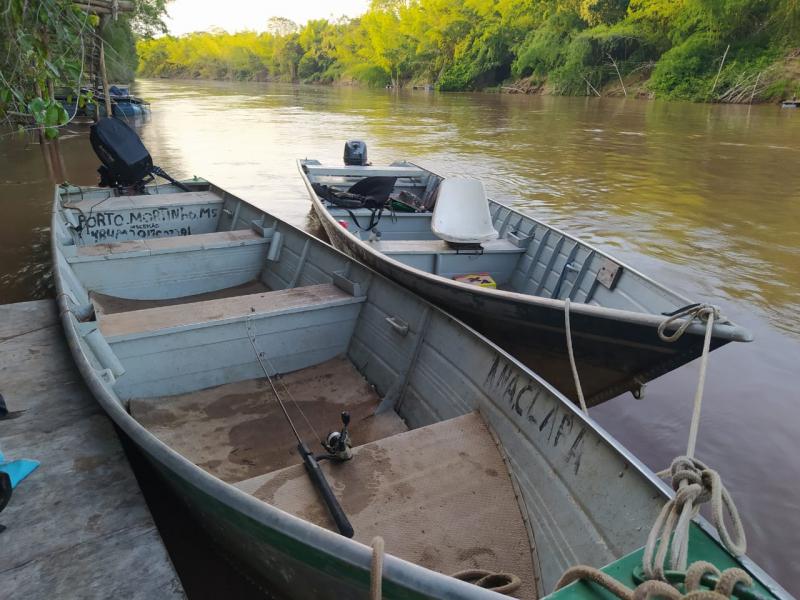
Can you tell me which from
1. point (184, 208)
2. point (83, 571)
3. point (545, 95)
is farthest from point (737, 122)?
point (83, 571)

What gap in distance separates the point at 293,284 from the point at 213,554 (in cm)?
293

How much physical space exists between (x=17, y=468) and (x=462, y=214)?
4.51 meters

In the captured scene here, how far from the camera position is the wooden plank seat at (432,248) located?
572 centimetres

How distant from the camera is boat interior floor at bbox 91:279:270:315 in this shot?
5.46m

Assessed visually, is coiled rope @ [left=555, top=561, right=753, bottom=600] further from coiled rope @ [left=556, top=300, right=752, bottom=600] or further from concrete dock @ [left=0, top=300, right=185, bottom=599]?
concrete dock @ [left=0, top=300, right=185, bottom=599]

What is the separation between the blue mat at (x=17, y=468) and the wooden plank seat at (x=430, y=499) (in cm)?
126

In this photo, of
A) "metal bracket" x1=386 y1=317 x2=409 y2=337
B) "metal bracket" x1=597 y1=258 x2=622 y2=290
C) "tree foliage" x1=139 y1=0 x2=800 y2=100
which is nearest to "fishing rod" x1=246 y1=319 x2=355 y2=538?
"metal bracket" x1=386 y1=317 x2=409 y2=337

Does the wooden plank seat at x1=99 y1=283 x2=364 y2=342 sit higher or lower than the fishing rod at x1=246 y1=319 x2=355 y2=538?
higher

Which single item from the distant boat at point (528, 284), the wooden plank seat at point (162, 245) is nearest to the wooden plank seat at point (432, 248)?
the distant boat at point (528, 284)

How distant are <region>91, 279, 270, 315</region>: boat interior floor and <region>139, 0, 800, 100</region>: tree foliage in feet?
114

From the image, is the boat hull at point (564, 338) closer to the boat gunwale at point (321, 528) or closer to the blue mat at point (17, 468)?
the boat gunwale at point (321, 528)

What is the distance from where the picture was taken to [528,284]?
579 centimetres

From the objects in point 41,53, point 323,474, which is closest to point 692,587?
point 323,474

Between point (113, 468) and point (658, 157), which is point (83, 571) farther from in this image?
point (658, 157)
